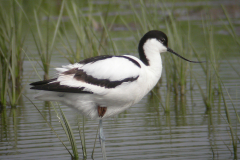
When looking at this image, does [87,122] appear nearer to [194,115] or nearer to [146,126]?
[146,126]

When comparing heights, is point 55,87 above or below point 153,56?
below

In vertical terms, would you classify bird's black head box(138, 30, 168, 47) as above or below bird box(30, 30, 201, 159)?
above

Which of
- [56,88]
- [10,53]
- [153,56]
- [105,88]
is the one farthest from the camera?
[10,53]

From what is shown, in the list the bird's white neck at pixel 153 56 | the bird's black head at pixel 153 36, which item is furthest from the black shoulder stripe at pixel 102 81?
the bird's black head at pixel 153 36

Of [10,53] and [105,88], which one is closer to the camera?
[105,88]

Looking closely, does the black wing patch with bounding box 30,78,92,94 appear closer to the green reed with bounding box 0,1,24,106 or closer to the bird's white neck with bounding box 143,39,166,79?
the bird's white neck with bounding box 143,39,166,79

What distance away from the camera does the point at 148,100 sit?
7.02 m

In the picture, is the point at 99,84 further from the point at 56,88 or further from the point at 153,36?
the point at 153,36

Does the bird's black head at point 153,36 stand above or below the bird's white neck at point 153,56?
above

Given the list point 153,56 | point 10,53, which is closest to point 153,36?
point 153,56

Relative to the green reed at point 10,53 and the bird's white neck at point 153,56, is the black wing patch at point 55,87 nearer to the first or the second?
the bird's white neck at point 153,56

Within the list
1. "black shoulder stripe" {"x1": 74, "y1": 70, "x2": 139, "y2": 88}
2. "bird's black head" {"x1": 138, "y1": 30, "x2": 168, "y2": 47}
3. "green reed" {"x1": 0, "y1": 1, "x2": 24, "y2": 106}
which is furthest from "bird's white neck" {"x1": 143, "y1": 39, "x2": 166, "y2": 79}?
"green reed" {"x1": 0, "y1": 1, "x2": 24, "y2": 106}

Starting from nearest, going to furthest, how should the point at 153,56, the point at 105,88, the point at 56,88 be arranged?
the point at 56,88, the point at 105,88, the point at 153,56

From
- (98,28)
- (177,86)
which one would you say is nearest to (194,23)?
(98,28)
